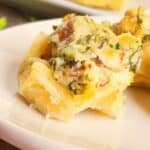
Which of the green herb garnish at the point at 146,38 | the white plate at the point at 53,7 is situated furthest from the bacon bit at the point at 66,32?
the white plate at the point at 53,7

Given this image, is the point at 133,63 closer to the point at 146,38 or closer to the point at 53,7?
the point at 146,38

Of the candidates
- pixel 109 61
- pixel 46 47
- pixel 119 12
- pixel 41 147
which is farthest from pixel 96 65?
pixel 119 12

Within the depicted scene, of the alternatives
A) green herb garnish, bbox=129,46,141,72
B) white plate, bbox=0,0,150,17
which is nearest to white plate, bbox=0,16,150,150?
green herb garnish, bbox=129,46,141,72

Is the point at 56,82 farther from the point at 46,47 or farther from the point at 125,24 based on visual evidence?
the point at 125,24

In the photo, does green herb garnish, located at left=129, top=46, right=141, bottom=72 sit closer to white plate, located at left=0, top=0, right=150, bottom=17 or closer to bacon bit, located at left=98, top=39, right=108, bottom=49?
bacon bit, located at left=98, top=39, right=108, bottom=49

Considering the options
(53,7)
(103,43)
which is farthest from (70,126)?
(53,7)

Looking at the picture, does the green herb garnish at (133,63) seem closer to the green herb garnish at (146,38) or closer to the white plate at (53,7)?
the green herb garnish at (146,38)
